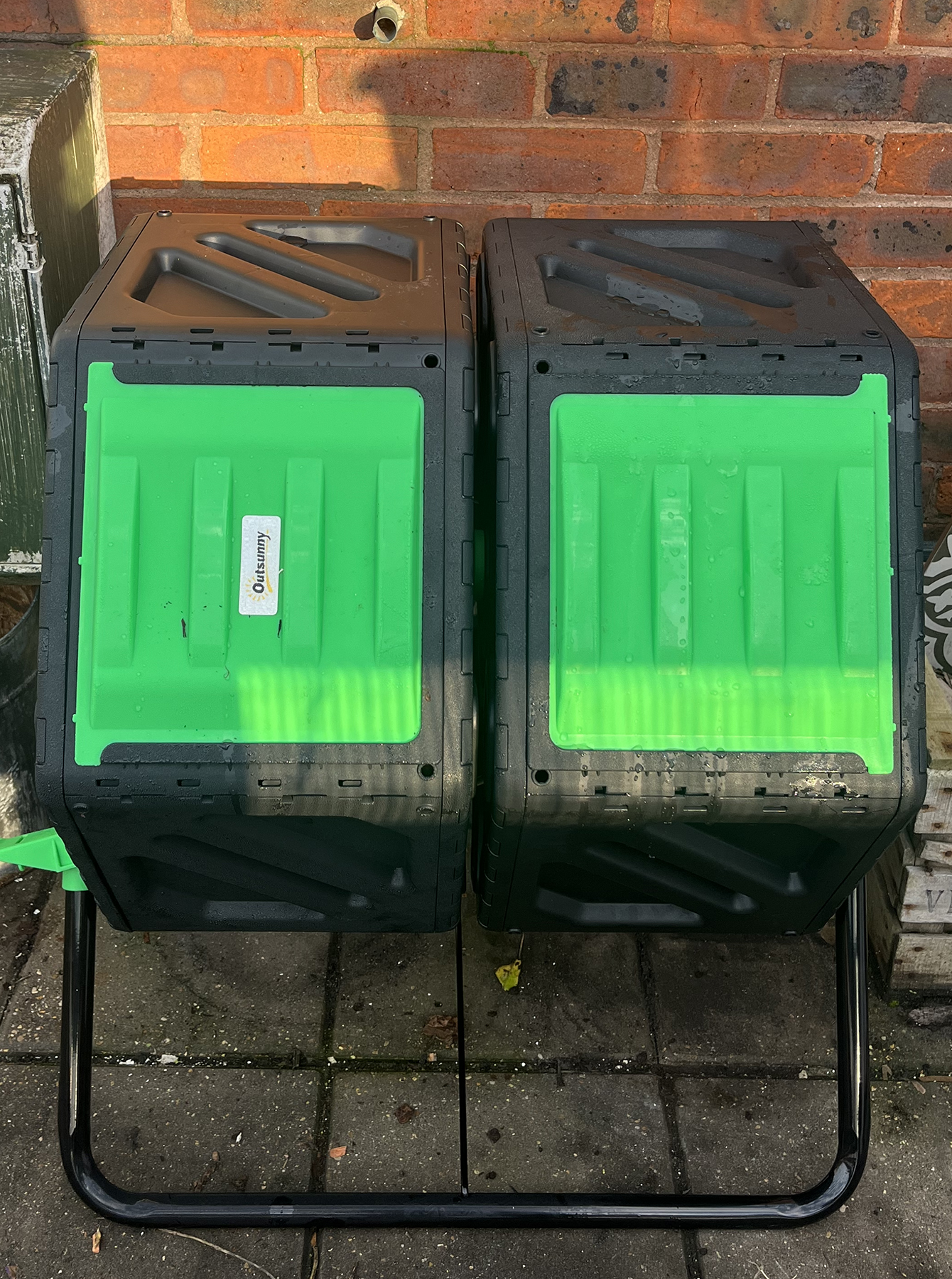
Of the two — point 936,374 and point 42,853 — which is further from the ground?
point 936,374

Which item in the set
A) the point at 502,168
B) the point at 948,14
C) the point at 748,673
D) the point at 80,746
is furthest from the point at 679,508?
the point at 948,14

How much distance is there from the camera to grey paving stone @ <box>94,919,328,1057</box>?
2350mm

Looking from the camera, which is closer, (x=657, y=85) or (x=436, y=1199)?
(x=436, y=1199)

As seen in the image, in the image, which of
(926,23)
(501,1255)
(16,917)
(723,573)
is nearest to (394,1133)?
(501,1255)

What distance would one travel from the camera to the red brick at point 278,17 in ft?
7.99

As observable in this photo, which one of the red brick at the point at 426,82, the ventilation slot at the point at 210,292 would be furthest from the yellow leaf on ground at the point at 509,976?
the red brick at the point at 426,82

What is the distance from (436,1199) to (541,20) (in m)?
2.71

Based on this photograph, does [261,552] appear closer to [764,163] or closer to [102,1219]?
Result: [102,1219]

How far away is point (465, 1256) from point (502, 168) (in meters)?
2.56

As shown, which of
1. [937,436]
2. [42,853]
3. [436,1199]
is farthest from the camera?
[937,436]

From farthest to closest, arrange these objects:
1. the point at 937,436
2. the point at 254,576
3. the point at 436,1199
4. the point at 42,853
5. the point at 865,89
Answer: the point at 937,436, the point at 865,89, the point at 436,1199, the point at 42,853, the point at 254,576

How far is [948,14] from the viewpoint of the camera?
8.07ft

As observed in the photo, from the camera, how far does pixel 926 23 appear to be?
2.47 metres

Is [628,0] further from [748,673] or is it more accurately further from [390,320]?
[748,673]
